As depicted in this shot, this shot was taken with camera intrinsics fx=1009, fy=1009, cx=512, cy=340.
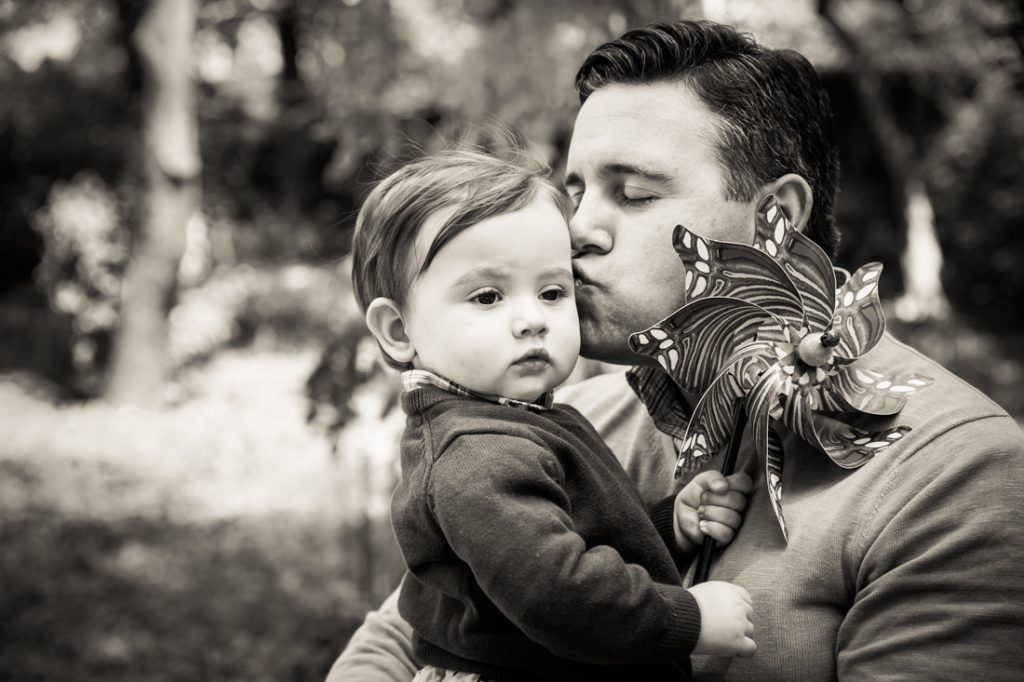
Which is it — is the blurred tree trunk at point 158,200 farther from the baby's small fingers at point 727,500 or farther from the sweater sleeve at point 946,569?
the sweater sleeve at point 946,569

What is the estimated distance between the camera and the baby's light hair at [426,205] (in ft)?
6.41

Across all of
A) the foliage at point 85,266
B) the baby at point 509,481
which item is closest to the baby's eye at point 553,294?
the baby at point 509,481

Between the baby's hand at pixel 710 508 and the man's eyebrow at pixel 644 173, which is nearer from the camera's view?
the baby's hand at pixel 710 508

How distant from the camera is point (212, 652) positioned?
17.7ft

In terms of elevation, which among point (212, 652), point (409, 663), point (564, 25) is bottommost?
point (212, 652)

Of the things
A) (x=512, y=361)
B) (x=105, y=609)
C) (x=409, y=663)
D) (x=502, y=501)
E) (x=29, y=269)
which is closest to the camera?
(x=502, y=501)

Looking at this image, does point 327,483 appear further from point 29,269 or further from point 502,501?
point 29,269

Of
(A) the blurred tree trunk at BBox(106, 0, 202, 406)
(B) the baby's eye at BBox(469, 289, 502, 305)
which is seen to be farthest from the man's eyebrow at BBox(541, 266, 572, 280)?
(A) the blurred tree trunk at BBox(106, 0, 202, 406)

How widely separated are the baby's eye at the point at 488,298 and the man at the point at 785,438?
34 cm

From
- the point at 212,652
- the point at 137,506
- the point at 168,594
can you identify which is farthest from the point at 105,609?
the point at 137,506

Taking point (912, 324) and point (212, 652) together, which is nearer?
point (212, 652)

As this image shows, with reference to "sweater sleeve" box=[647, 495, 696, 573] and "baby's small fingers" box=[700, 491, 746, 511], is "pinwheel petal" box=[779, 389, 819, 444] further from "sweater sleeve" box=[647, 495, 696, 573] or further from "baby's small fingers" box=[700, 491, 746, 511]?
"sweater sleeve" box=[647, 495, 696, 573]

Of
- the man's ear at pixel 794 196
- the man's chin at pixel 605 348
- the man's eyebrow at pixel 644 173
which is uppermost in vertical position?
the man's eyebrow at pixel 644 173

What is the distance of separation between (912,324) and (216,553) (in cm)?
664
